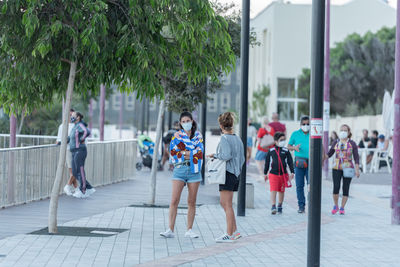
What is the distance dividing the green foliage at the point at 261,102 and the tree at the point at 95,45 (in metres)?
53.1

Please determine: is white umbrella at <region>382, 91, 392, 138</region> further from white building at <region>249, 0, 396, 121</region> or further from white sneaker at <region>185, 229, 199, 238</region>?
white building at <region>249, 0, 396, 121</region>

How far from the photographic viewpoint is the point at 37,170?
15.2 metres

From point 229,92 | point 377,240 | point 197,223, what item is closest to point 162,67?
point 197,223

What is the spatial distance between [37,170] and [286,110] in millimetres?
51539

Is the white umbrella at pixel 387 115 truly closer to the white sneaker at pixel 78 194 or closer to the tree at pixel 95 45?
the white sneaker at pixel 78 194

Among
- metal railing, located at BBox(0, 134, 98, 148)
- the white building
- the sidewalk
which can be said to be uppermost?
the white building

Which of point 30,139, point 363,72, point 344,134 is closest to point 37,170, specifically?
point 30,139

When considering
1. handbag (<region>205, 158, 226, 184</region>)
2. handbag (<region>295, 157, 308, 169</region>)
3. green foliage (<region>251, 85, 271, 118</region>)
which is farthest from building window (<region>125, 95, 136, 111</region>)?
handbag (<region>205, 158, 226, 184</region>)

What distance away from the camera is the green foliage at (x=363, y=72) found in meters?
58.8

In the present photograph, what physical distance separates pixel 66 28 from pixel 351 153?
21.0 ft

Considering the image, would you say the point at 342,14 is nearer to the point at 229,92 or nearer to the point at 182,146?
the point at 229,92

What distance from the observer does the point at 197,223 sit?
12.2 m

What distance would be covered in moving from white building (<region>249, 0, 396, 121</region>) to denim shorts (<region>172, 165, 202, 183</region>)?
5349 centimetres

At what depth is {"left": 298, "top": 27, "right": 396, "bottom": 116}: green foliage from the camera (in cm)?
5878
